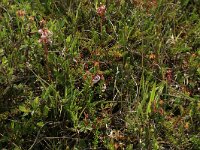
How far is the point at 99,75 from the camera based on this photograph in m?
2.63

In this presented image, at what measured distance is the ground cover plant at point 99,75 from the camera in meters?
2.42

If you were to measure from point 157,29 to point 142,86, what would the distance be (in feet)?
2.03

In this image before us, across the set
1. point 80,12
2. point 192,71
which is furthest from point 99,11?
point 192,71

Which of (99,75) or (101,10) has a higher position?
(101,10)

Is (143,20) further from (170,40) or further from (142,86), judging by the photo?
(142,86)

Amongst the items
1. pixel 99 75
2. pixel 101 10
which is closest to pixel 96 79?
pixel 99 75

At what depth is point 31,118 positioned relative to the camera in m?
2.37

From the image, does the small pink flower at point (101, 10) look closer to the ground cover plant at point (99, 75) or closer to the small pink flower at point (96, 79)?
the ground cover plant at point (99, 75)

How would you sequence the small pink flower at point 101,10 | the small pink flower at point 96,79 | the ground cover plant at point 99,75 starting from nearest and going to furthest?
the ground cover plant at point 99,75
the small pink flower at point 96,79
the small pink flower at point 101,10

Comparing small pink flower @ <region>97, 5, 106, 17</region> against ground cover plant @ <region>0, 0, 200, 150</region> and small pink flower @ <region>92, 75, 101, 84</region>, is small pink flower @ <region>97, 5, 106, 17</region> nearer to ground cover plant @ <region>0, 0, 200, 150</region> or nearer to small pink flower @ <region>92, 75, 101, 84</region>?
ground cover plant @ <region>0, 0, 200, 150</region>

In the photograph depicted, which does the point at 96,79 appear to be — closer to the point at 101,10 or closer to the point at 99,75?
the point at 99,75

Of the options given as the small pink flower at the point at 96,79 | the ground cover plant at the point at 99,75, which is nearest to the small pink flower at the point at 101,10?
the ground cover plant at the point at 99,75

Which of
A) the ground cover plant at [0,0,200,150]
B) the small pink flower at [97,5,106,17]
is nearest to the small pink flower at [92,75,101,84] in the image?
the ground cover plant at [0,0,200,150]

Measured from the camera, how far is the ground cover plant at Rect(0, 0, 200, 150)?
7.95 ft
